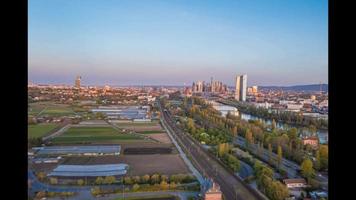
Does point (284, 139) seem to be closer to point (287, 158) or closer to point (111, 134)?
point (287, 158)

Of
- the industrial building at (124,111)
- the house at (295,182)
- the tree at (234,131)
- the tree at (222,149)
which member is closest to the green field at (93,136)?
the industrial building at (124,111)

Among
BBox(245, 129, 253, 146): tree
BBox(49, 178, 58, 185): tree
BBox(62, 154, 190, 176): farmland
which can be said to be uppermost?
BBox(245, 129, 253, 146): tree

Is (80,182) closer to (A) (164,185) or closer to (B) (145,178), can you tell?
(B) (145,178)

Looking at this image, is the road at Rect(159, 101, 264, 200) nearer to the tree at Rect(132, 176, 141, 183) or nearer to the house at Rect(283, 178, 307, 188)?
the house at Rect(283, 178, 307, 188)

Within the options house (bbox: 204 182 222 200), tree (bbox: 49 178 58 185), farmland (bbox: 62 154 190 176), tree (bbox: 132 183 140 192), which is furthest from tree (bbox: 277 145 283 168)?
tree (bbox: 49 178 58 185)

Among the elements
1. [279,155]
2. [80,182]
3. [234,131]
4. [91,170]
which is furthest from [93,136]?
[279,155]
